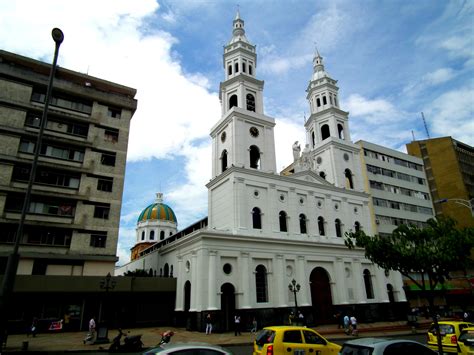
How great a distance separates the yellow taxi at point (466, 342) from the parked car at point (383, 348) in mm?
5669

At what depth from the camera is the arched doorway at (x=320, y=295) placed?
1256 inches

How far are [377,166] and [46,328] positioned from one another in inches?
1926

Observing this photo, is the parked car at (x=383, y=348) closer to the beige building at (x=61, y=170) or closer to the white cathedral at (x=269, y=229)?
the white cathedral at (x=269, y=229)

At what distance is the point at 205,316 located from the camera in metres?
26.0

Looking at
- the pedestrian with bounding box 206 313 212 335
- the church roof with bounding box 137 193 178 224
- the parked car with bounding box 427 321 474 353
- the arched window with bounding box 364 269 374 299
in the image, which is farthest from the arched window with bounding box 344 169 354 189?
the church roof with bounding box 137 193 178 224

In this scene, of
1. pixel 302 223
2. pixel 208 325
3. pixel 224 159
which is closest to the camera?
pixel 208 325

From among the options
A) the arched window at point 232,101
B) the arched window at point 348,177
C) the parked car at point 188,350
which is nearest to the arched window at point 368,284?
the arched window at point 348,177

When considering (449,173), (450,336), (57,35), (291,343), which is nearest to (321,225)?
(450,336)

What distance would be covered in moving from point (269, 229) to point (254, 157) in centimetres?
848


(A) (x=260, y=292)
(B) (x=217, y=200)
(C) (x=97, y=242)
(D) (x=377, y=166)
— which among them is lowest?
(A) (x=260, y=292)

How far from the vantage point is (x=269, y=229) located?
106 ft

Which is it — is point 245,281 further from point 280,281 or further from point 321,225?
point 321,225

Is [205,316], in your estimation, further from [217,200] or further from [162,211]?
[162,211]

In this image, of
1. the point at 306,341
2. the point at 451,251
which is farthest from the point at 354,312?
the point at 306,341
